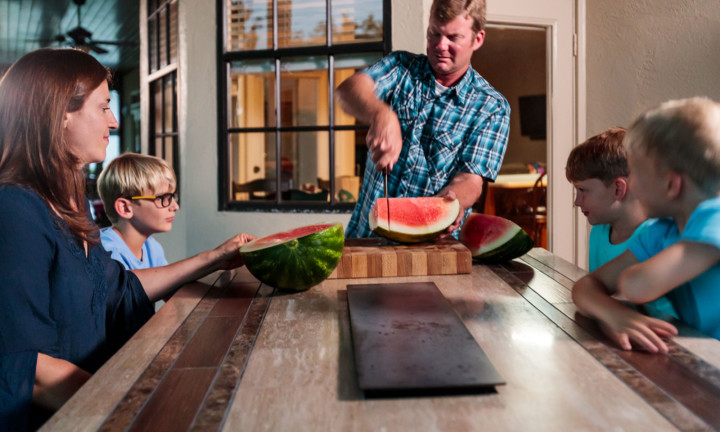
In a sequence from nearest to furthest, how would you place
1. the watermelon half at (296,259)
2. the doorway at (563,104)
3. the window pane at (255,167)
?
the watermelon half at (296,259) < the doorway at (563,104) < the window pane at (255,167)

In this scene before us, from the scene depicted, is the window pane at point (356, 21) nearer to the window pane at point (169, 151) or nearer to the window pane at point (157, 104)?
the window pane at point (169, 151)

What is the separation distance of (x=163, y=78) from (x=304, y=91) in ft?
5.97

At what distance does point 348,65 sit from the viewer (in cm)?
484

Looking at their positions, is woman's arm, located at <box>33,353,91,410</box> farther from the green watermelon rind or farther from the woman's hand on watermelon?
the green watermelon rind

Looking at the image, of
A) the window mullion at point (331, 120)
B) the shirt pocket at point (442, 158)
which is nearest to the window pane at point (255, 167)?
the window mullion at point (331, 120)

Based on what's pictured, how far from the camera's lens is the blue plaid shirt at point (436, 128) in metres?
2.54

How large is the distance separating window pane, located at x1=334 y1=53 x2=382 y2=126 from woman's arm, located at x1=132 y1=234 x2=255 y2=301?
9.97 ft

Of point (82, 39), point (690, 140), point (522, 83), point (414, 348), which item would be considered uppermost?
point (82, 39)

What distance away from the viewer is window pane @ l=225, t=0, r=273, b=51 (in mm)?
5016

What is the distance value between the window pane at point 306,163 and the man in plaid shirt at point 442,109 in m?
2.40

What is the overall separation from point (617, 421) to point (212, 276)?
142 cm

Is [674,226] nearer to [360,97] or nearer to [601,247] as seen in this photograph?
[601,247]

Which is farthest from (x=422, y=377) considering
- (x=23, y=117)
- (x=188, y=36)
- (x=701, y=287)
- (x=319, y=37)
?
(x=188, y=36)

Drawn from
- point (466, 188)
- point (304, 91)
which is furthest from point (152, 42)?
point (466, 188)
